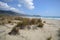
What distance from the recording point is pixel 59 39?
237 inches

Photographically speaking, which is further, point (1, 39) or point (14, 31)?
point (14, 31)

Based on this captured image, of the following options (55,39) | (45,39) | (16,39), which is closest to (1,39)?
(16,39)

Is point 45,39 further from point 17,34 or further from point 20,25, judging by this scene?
point 20,25

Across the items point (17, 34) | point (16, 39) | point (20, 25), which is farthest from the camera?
point (20, 25)

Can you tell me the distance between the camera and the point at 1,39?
590 centimetres

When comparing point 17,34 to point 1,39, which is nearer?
point 1,39

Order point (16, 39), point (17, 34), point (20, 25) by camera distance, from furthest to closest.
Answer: point (20, 25), point (17, 34), point (16, 39)

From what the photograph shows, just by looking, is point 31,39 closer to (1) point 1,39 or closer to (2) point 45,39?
(2) point 45,39

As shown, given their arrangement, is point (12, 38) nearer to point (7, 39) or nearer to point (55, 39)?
point (7, 39)

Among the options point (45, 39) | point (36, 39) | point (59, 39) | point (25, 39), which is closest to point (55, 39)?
point (59, 39)

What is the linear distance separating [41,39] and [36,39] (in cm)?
29

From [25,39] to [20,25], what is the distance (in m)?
2.92


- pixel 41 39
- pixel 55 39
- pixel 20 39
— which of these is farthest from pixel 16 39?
pixel 55 39

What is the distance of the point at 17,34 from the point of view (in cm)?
672
